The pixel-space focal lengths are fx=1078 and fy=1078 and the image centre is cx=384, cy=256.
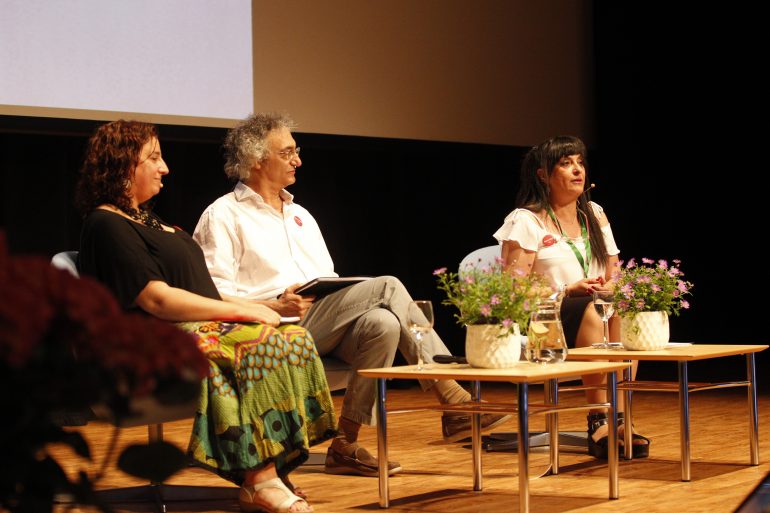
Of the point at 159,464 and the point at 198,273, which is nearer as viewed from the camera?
the point at 159,464

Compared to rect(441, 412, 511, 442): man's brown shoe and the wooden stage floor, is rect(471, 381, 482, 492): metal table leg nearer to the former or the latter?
the wooden stage floor

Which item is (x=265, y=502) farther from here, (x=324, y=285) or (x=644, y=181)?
(x=644, y=181)

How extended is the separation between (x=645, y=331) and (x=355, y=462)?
0.95 metres

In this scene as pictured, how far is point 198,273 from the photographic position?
2826 millimetres

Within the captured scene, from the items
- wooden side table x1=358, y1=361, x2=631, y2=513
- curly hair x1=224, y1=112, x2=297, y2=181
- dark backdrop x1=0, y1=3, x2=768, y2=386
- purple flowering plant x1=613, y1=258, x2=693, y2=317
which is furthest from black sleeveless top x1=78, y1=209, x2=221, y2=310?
dark backdrop x1=0, y1=3, x2=768, y2=386

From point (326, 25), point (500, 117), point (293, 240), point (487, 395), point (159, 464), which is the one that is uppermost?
point (326, 25)

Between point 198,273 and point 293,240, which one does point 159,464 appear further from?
point 293,240

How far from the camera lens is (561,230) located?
153 inches

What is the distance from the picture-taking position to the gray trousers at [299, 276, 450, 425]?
3.19 meters

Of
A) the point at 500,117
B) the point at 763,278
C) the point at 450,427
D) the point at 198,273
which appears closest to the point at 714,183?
the point at 763,278

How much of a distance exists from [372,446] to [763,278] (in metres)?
3.58

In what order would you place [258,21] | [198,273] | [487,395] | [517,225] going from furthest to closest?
[487,395] < [258,21] < [517,225] < [198,273]

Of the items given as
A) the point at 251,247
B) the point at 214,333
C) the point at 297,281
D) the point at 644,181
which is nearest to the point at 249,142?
the point at 251,247

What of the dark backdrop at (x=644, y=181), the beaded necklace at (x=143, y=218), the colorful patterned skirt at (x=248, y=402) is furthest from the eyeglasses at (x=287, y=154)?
the dark backdrop at (x=644, y=181)
